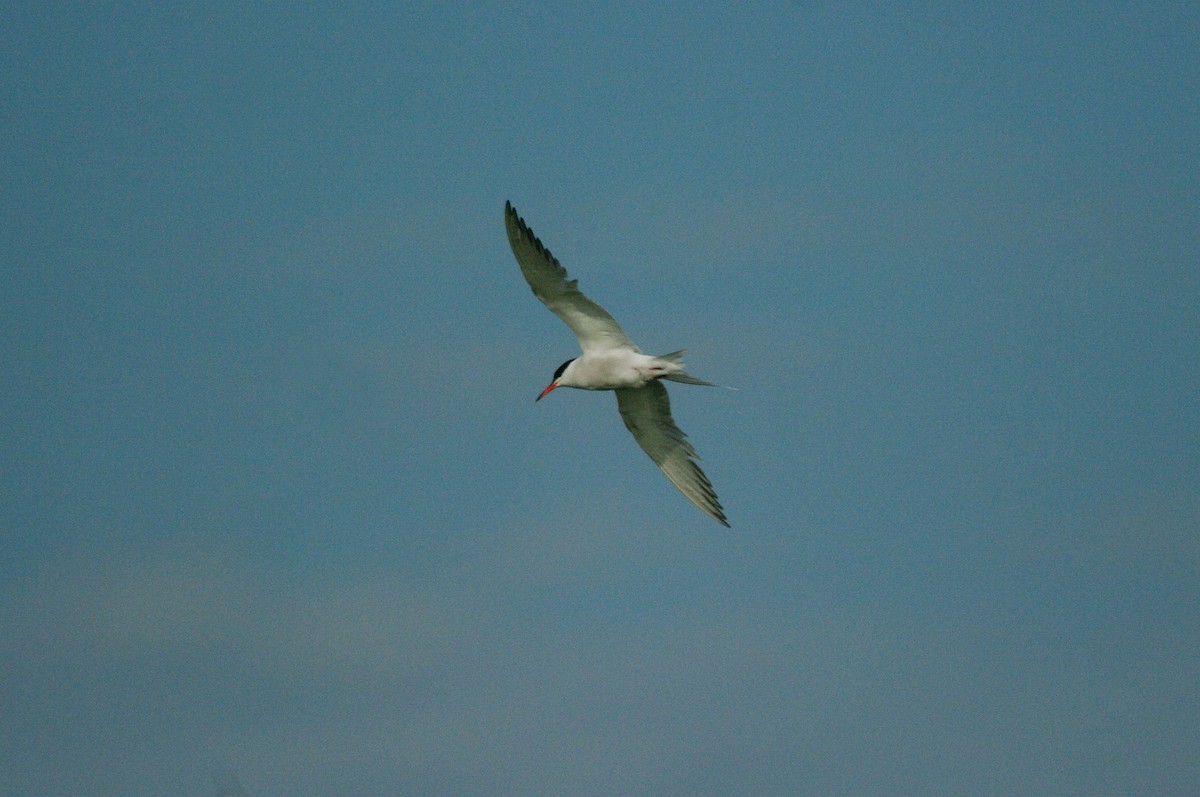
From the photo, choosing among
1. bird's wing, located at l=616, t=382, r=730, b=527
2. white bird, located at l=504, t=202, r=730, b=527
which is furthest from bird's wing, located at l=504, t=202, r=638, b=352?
bird's wing, located at l=616, t=382, r=730, b=527

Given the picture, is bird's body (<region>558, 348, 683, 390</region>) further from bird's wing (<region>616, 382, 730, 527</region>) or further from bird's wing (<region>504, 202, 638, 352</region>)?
bird's wing (<region>616, 382, 730, 527</region>)

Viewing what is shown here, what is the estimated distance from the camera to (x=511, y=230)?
52.9 ft

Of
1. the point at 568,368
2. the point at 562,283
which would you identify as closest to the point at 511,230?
the point at 562,283

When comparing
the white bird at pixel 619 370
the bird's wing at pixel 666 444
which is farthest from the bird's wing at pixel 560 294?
the bird's wing at pixel 666 444

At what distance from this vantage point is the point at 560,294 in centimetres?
1653

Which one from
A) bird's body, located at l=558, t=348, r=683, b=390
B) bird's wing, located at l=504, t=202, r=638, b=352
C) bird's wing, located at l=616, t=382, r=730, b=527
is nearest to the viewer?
bird's wing, located at l=504, t=202, r=638, b=352

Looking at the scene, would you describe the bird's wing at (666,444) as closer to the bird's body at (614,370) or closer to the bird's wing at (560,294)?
the bird's body at (614,370)

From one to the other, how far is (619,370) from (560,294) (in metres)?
1.30

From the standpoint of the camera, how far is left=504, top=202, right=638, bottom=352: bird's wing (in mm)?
16125

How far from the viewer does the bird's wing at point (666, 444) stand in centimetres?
1800

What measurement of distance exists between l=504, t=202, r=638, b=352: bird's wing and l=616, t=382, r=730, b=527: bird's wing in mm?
1068

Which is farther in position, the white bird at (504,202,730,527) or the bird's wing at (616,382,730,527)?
the bird's wing at (616,382,730,527)

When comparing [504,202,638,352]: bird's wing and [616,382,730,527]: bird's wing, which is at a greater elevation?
[504,202,638,352]: bird's wing

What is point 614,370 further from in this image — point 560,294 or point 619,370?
point 560,294
